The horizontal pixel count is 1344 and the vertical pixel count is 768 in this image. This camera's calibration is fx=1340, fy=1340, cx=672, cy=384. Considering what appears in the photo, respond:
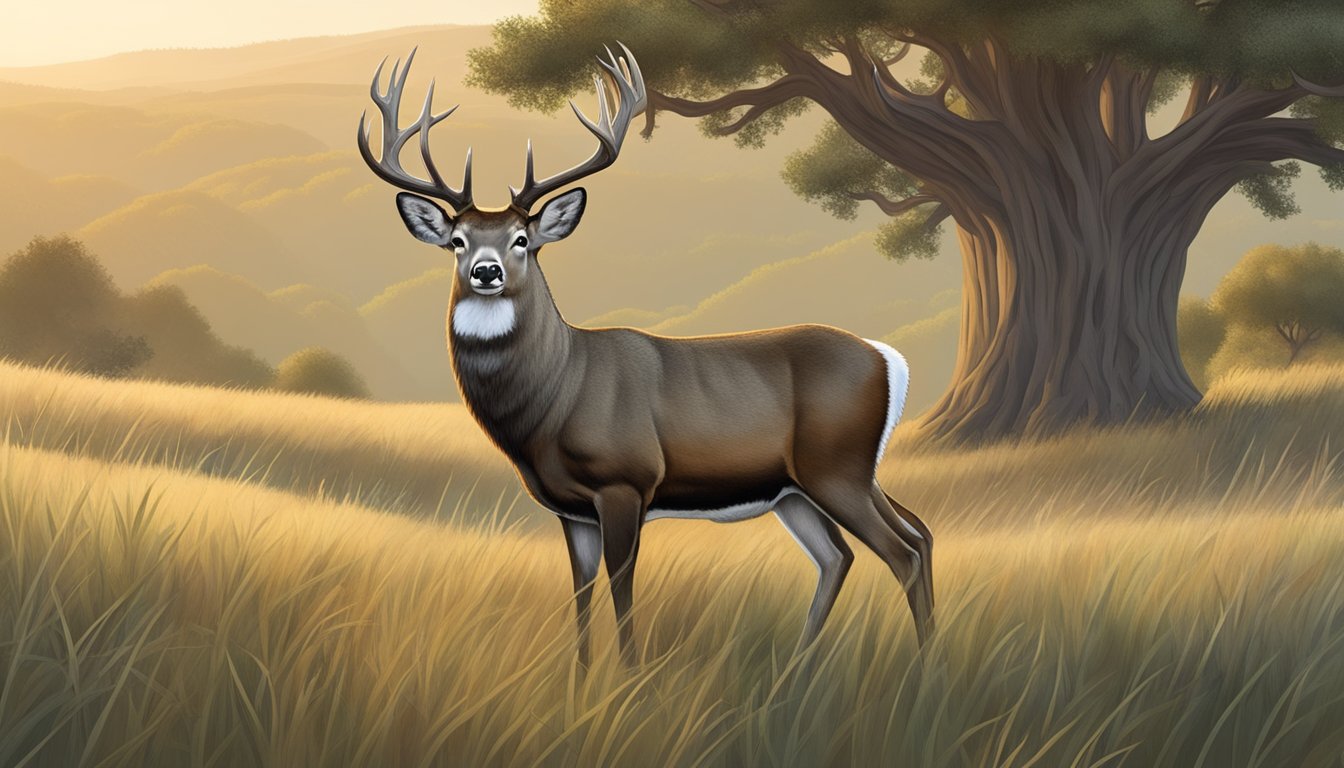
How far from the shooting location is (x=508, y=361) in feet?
15.7

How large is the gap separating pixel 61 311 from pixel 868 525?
115 ft

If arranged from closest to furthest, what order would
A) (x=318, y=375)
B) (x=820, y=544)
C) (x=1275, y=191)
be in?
(x=820, y=544)
(x=1275, y=191)
(x=318, y=375)

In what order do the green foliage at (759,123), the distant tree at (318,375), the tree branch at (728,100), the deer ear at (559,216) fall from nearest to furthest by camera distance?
the deer ear at (559,216)
the tree branch at (728,100)
the green foliage at (759,123)
the distant tree at (318,375)

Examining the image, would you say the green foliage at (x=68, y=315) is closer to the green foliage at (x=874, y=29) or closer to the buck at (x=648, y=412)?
the green foliage at (x=874, y=29)

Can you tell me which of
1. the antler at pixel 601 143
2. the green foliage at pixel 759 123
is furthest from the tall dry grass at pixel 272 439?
the antler at pixel 601 143

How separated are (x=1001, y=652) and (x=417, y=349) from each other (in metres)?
98.2

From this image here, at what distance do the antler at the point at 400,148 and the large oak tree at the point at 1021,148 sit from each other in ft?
21.8

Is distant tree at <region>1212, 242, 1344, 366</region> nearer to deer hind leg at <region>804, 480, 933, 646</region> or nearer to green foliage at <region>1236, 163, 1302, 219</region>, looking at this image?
green foliage at <region>1236, 163, 1302, 219</region>

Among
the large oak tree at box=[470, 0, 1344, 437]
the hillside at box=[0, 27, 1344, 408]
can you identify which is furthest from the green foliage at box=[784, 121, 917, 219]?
the hillside at box=[0, 27, 1344, 408]

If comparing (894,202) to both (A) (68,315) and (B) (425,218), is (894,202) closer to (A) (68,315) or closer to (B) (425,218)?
(B) (425,218)

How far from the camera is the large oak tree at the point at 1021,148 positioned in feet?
39.9

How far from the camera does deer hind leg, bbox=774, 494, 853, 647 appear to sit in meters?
4.95

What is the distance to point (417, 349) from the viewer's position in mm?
100375

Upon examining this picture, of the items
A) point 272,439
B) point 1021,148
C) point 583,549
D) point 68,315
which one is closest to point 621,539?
point 583,549
